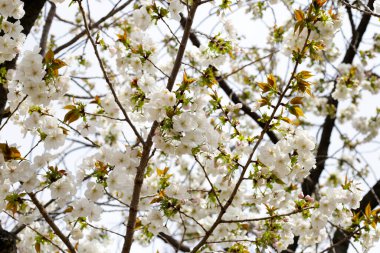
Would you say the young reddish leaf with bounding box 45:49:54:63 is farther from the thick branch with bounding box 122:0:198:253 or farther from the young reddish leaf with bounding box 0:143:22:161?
the thick branch with bounding box 122:0:198:253

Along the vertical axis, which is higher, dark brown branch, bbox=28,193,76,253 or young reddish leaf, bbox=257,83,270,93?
young reddish leaf, bbox=257,83,270,93

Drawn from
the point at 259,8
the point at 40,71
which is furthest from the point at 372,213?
the point at 259,8

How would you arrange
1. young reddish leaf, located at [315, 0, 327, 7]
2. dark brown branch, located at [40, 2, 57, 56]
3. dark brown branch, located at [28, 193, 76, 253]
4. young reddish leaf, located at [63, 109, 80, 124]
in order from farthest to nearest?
dark brown branch, located at [40, 2, 57, 56], dark brown branch, located at [28, 193, 76, 253], young reddish leaf, located at [63, 109, 80, 124], young reddish leaf, located at [315, 0, 327, 7]

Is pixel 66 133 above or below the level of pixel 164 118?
above

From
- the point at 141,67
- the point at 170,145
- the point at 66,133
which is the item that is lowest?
the point at 170,145

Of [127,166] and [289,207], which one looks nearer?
[127,166]

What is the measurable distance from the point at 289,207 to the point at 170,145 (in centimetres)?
88

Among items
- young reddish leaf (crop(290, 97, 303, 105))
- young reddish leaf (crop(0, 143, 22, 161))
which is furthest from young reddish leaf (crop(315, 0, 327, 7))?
young reddish leaf (crop(0, 143, 22, 161))

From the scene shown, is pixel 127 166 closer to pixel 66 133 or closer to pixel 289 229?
pixel 66 133

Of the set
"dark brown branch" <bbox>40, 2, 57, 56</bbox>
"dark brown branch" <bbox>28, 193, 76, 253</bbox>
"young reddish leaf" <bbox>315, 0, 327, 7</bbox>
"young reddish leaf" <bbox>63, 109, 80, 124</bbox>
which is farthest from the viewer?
"dark brown branch" <bbox>40, 2, 57, 56</bbox>

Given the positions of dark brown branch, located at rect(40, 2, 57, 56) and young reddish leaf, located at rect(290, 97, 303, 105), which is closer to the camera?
young reddish leaf, located at rect(290, 97, 303, 105)

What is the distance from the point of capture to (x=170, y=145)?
1730 mm

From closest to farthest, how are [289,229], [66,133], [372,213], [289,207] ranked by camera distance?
[66,133], [372,213], [289,229], [289,207]

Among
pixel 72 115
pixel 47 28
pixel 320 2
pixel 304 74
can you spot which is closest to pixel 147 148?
pixel 72 115
